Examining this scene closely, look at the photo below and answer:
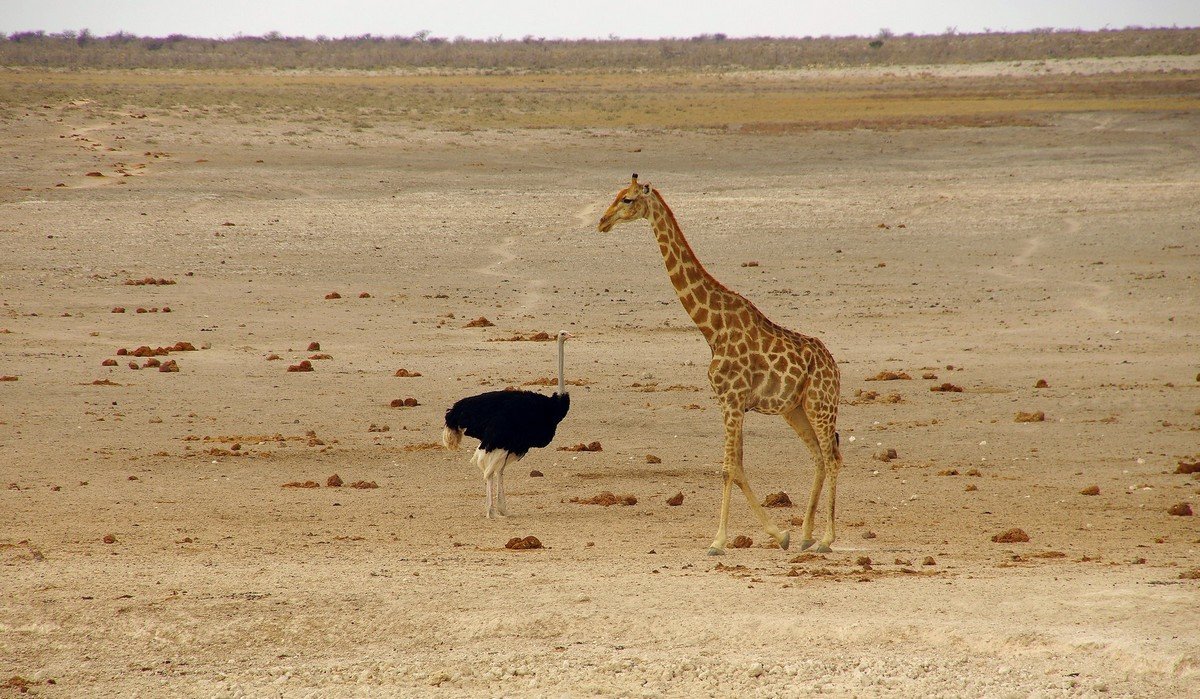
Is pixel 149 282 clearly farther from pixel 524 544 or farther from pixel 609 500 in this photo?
pixel 524 544

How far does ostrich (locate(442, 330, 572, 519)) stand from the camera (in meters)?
10.6

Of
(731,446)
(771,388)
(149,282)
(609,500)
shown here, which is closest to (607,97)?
(149,282)

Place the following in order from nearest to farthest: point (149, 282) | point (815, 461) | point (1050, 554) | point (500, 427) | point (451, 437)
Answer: point (1050, 554)
point (815, 461)
point (500, 427)
point (451, 437)
point (149, 282)

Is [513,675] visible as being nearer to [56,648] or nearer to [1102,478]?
[56,648]

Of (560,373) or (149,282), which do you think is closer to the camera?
(560,373)

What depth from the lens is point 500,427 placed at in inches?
415

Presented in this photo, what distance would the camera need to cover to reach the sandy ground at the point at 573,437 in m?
7.29

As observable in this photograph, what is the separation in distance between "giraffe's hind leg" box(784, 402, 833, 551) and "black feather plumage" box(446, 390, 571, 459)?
199cm

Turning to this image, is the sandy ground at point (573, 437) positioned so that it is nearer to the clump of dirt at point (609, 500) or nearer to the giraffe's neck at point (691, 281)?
the clump of dirt at point (609, 500)

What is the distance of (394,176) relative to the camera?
3353cm

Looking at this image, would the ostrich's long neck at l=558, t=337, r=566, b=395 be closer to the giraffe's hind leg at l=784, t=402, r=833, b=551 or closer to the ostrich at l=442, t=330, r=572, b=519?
the ostrich at l=442, t=330, r=572, b=519

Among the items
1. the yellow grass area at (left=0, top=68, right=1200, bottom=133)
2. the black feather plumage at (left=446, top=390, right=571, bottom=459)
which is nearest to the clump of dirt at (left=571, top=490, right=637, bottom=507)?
the black feather plumage at (left=446, top=390, right=571, bottom=459)

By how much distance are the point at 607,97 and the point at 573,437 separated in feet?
147

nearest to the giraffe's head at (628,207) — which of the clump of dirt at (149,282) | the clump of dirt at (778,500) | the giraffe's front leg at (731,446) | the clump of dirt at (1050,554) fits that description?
the giraffe's front leg at (731,446)
